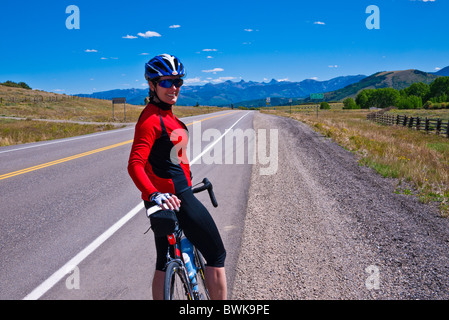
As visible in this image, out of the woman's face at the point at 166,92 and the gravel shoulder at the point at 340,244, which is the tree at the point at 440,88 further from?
the woman's face at the point at 166,92

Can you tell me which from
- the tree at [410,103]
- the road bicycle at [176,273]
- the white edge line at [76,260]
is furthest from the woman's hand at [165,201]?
the tree at [410,103]

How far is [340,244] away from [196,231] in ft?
9.06

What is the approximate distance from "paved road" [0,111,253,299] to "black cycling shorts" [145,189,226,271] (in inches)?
47.7

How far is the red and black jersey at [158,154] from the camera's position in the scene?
6.09 ft

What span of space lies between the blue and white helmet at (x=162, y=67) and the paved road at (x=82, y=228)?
2.22m

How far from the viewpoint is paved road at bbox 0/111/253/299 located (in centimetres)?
322

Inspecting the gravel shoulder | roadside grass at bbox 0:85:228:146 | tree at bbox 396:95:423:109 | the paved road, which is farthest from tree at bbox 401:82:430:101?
the paved road

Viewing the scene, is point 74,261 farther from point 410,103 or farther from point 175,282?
point 410,103

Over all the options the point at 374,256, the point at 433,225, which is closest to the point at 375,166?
the point at 433,225

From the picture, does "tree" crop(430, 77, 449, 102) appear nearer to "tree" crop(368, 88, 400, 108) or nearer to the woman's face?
"tree" crop(368, 88, 400, 108)

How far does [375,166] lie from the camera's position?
8.88 meters
